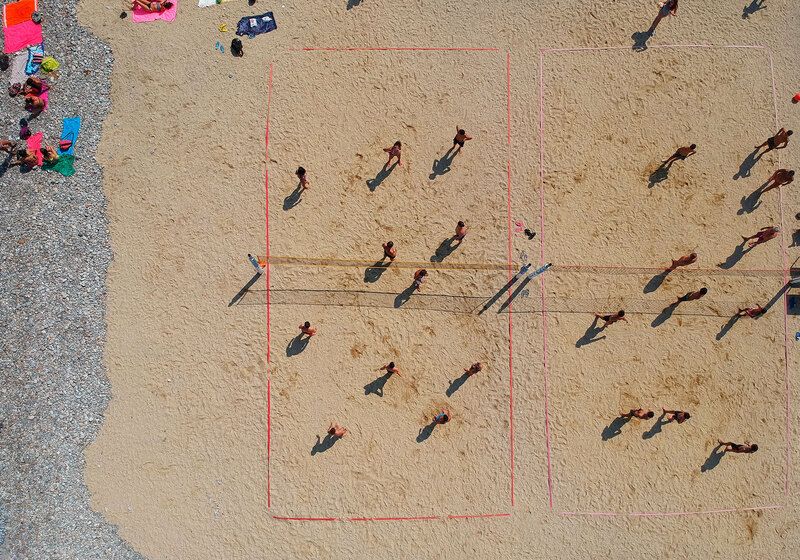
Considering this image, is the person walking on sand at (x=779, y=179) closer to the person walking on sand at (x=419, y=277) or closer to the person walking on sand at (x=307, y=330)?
the person walking on sand at (x=419, y=277)

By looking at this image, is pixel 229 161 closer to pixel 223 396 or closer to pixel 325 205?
pixel 325 205

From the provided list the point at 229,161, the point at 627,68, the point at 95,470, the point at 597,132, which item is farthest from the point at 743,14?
the point at 95,470

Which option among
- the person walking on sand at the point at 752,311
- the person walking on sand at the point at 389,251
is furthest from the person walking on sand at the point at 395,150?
the person walking on sand at the point at 752,311

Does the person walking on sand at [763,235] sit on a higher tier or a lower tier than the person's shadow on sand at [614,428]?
higher

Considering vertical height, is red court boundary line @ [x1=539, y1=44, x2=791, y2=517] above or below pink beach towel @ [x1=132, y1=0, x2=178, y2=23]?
below

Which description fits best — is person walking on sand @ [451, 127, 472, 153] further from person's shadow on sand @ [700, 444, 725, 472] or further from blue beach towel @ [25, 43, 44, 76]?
blue beach towel @ [25, 43, 44, 76]

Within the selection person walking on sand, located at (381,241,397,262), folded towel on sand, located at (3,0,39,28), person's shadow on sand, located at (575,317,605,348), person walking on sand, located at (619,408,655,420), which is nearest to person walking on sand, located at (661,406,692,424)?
person walking on sand, located at (619,408,655,420)
